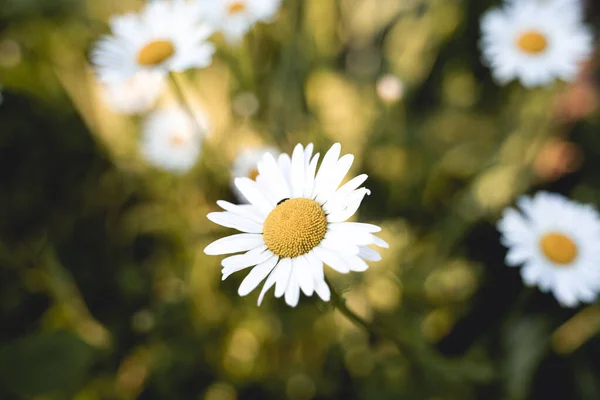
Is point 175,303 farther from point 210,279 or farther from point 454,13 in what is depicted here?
point 454,13

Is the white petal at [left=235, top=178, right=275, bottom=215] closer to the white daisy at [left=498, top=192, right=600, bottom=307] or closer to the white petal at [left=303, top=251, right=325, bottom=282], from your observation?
the white petal at [left=303, top=251, right=325, bottom=282]

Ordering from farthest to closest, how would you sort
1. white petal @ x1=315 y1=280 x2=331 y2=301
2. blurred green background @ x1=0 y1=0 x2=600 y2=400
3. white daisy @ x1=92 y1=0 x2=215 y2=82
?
→ blurred green background @ x1=0 y1=0 x2=600 y2=400 < white daisy @ x1=92 y1=0 x2=215 y2=82 < white petal @ x1=315 y1=280 x2=331 y2=301

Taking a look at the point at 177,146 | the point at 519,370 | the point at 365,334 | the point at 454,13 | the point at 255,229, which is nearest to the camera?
the point at 255,229

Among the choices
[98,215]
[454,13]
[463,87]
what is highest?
[454,13]

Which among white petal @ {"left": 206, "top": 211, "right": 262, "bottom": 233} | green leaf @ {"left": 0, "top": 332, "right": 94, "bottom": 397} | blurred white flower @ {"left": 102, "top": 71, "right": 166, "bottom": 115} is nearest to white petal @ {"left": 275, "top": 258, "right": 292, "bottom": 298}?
white petal @ {"left": 206, "top": 211, "right": 262, "bottom": 233}

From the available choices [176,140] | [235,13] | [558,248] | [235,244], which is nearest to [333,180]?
[235,244]

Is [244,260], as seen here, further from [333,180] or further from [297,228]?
[333,180]

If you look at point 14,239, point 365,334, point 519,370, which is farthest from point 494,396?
point 14,239
